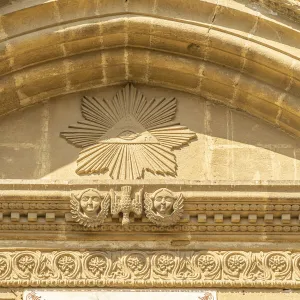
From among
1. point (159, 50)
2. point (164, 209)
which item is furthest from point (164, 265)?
point (159, 50)

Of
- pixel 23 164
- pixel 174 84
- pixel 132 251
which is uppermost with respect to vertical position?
pixel 174 84

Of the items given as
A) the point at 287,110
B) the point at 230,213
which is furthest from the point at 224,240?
the point at 287,110

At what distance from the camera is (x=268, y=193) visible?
39.7 ft

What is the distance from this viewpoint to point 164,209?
1206 centimetres

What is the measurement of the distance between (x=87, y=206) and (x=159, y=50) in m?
1.78

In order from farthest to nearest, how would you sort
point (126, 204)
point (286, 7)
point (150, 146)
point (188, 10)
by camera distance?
1. point (188, 10)
2. point (150, 146)
3. point (286, 7)
4. point (126, 204)

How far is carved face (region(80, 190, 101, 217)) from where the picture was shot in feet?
39.5

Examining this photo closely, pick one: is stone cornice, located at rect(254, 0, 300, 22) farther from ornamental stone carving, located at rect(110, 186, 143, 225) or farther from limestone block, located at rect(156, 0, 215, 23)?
ornamental stone carving, located at rect(110, 186, 143, 225)

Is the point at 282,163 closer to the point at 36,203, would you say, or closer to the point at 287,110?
the point at 287,110

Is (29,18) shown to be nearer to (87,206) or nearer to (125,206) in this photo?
(87,206)

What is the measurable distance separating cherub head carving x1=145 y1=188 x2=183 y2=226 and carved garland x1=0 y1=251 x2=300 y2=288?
0.32 meters

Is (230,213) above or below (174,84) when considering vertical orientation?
below

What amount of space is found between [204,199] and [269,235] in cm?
67

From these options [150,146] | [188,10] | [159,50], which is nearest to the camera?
[150,146]
